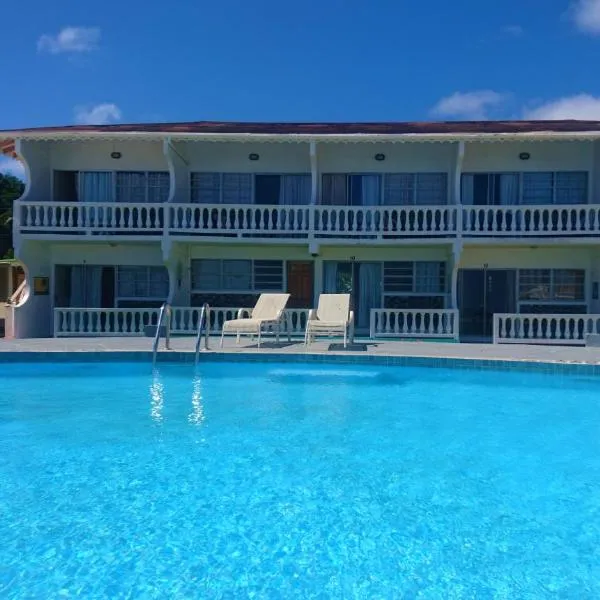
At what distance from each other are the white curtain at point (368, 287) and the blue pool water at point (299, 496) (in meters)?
7.62

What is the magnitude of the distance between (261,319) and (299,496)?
7.51 meters

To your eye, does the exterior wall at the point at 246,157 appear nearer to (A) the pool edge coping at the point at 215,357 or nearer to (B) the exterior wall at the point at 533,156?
(B) the exterior wall at the point at 533,156

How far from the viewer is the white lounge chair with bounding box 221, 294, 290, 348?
1165 centimetres

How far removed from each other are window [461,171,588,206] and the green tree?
84.9 ft

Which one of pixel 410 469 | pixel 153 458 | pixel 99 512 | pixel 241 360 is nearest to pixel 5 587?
pixel 99 512

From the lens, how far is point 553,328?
1452 centimetres

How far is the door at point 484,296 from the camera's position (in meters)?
15.6

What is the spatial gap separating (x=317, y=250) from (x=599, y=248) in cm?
793

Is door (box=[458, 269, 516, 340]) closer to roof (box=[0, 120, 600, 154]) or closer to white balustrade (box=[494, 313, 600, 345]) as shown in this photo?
white balustrade (box=[494, 313, 600, 345])

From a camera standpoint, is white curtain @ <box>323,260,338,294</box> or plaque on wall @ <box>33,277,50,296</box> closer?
plaque on wall @ <box>33,277,50,296</box>

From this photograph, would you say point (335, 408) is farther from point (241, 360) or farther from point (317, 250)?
point (317, 250)

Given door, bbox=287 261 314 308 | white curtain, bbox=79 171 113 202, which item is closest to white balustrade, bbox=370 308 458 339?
door, bbox=287 261 314 308

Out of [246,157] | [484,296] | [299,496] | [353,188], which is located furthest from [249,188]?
[299,496]

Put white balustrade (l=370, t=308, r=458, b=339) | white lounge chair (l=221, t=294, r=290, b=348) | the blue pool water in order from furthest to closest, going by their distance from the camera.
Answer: white balustrade (l=370, t=308, r=458, b=339) → white lounge chair (l=221, t=294, r=290, b=348) → the blue pool water
